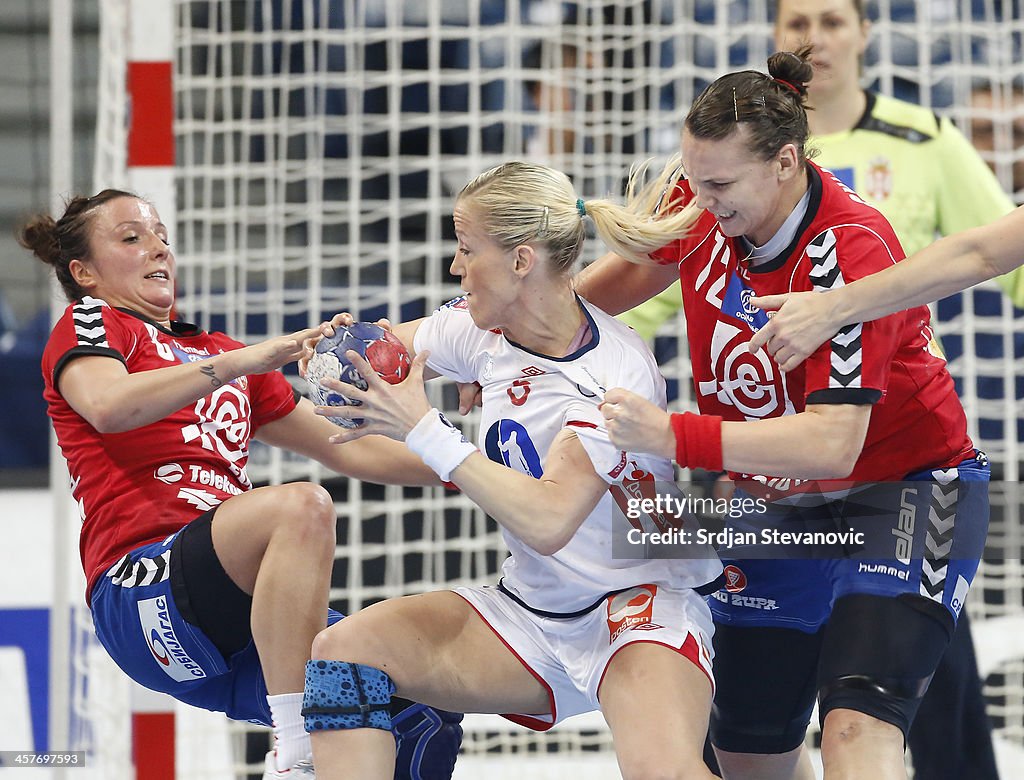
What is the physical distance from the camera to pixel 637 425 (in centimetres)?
217

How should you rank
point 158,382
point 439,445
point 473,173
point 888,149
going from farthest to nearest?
point 473,173 → point 888,149 → point 158,382 → point 439,445

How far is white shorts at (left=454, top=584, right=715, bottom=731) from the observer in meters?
2.29

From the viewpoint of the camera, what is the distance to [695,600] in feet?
7.95

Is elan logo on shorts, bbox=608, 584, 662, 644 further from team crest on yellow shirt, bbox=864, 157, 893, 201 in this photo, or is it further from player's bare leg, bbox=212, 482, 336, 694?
team crest on yellow shirt, bbox=864, 157, 893, 201

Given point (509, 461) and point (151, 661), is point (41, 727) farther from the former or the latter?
point (509, 461)

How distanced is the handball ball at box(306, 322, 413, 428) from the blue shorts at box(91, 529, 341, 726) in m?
0.49

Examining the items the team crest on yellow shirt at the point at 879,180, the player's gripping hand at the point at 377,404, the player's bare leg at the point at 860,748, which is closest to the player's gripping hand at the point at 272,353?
the player's gripping hand at the point at 377,404

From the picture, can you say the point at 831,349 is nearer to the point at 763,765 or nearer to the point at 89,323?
the point at 763,765

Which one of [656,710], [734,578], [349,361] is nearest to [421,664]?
[656,710]

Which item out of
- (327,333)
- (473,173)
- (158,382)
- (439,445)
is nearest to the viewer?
(439,445)

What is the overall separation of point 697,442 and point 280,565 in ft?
2.65

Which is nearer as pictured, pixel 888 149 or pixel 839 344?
pixel 839 344

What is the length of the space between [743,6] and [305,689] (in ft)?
13.6

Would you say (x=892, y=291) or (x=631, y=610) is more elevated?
(x=892, y=291)
